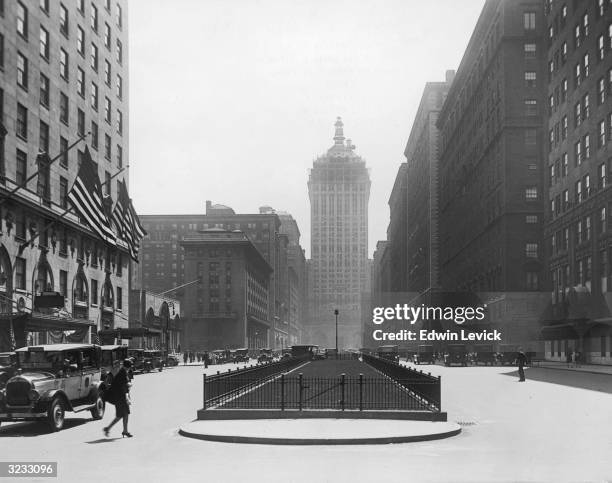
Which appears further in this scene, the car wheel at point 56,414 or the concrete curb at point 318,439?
the car wheel at point 56,414

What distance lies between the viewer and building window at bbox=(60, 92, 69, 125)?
56.6 meters

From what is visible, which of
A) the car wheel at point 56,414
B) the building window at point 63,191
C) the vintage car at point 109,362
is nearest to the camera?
the car wheel at point 56,414

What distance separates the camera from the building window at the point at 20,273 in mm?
48094

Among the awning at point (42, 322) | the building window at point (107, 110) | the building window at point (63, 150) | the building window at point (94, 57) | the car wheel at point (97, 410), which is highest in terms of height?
the building window at point (94, 57)

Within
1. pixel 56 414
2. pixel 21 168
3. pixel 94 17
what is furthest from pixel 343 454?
pixel 94 17

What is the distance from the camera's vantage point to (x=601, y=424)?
20828mm

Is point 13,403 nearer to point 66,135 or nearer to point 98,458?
point 98,458

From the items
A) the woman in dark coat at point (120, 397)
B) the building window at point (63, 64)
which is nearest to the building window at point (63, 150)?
the building window at point (63, 64)

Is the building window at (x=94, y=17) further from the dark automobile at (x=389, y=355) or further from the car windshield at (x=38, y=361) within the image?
the car windshield at (x=38, y=361)

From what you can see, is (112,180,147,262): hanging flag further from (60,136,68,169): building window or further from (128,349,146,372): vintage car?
(128,349,146,372): vintage car

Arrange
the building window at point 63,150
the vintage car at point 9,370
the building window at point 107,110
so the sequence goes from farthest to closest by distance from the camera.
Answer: the building window at point 107,110 → the building window at point 63,150 → the vintage car at point 9,370

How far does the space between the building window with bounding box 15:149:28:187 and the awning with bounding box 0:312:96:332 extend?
8.46m

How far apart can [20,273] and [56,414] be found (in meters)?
30.7

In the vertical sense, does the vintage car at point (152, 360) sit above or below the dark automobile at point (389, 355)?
above
